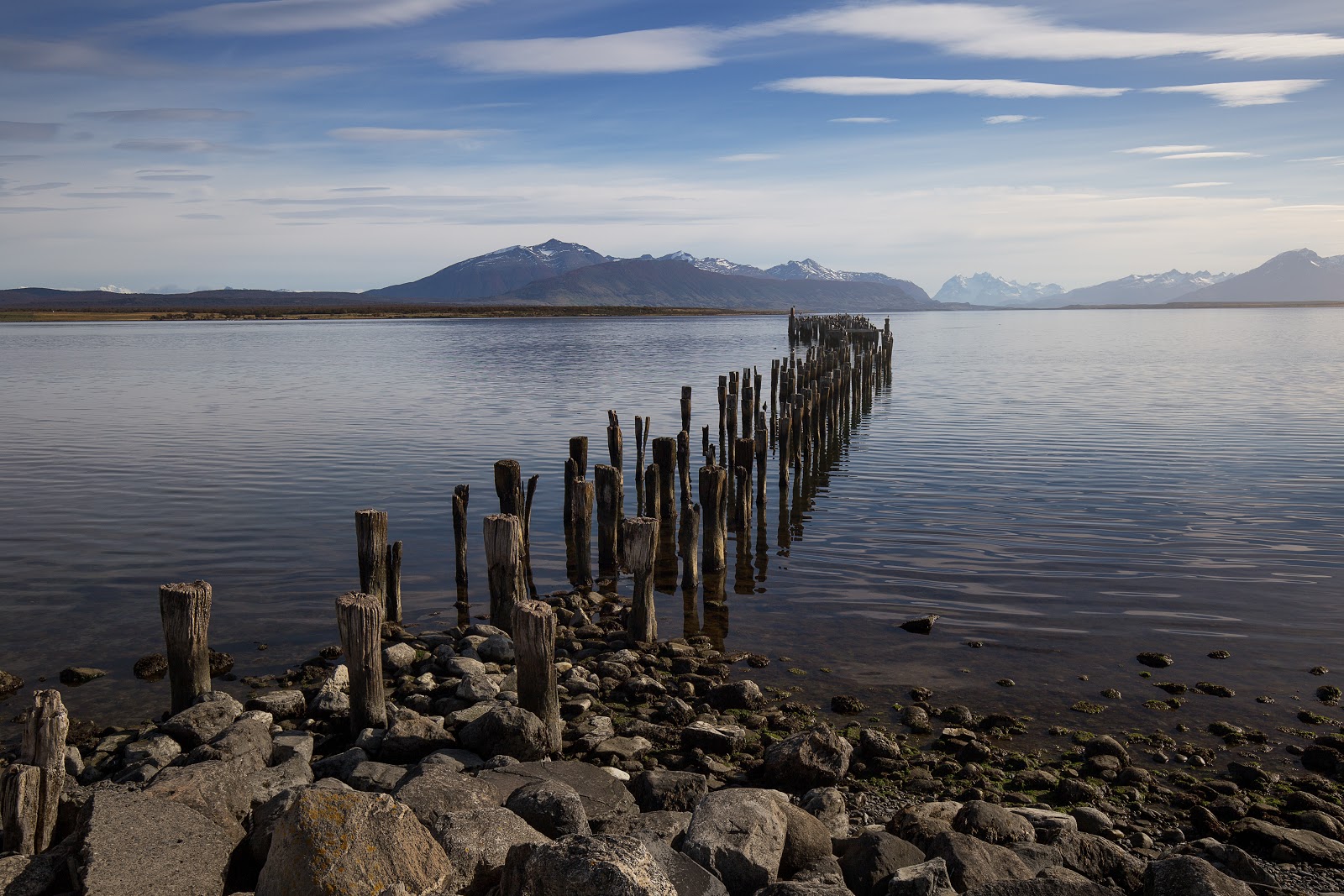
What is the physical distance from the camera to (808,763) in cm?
823

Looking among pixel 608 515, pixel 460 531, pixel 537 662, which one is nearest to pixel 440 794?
pixel 537 662

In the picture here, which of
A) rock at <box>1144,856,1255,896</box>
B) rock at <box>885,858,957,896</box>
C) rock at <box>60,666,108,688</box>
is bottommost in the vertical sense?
rock at <box>60,666,108,688</box>

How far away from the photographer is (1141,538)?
16.6 m

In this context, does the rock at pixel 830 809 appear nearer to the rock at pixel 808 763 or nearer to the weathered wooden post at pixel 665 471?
the rock at pixel 808 763

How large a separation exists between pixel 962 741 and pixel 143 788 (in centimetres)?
693

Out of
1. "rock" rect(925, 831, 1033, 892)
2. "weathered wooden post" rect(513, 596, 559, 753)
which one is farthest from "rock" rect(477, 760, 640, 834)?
"rock" rect(925, 831, 1033, 892)

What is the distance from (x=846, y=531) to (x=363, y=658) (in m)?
10.9

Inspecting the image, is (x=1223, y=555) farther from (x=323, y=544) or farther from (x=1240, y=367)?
(x=1240, y=367)

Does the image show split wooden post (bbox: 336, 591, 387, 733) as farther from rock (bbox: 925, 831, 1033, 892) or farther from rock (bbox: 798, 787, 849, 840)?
rock (bbox: 925, 831, 1033, 892)

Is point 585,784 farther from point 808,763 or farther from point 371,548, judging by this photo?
point 371,548

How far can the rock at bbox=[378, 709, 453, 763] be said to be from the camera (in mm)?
8383

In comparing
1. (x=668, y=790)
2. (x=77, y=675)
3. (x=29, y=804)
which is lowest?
(x=77, y=675)

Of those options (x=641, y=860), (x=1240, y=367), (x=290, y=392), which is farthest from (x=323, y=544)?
(x=1240, y=367)

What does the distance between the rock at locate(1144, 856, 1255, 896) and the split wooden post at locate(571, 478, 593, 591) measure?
9.39 m
